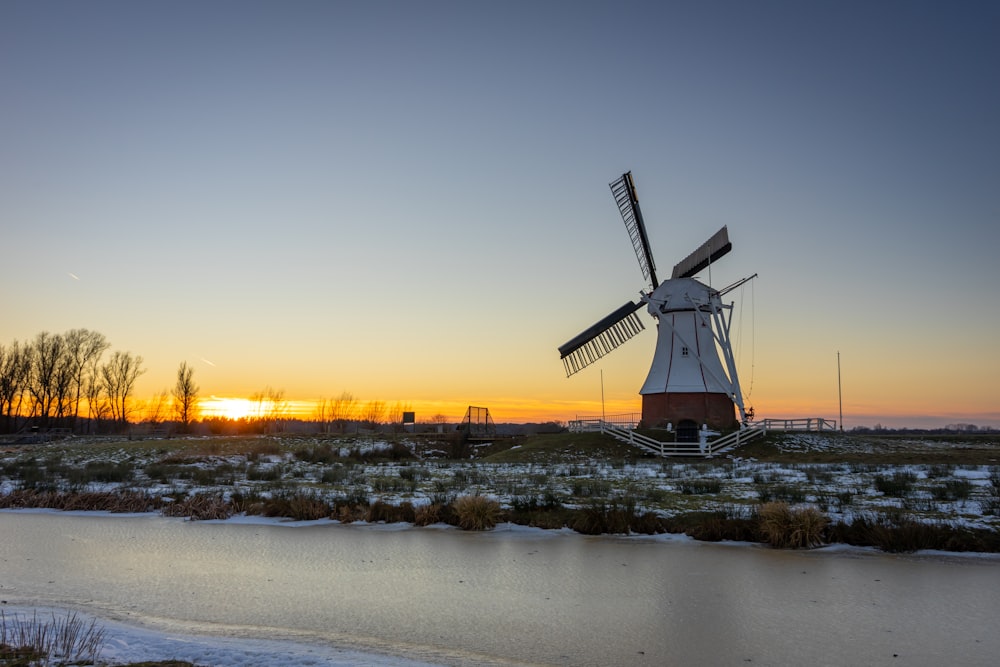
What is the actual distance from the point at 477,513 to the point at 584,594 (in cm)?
692

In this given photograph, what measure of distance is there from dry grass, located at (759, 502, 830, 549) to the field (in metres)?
0.03

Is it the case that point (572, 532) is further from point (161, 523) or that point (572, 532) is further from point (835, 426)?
point (835, 426)

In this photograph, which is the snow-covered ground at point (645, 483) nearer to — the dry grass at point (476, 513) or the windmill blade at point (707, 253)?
the dry grass at point (476, 513)

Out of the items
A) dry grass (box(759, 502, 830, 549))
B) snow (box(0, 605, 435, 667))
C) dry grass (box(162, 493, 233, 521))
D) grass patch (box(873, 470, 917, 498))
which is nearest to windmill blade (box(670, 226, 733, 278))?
grass patch (box(873, 470, 917, 498))

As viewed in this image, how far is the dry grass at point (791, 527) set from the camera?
45.9 ft

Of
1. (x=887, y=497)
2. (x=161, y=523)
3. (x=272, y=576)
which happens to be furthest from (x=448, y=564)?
(x=887, y=497)

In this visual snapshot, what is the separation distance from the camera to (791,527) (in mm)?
14289


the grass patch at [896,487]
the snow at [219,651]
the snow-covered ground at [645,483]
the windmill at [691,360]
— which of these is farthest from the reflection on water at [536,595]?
the windmill at [691,360]

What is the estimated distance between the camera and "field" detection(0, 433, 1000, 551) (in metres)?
14.8

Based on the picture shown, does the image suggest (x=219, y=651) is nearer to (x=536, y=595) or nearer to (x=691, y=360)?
(x=536, y=595)

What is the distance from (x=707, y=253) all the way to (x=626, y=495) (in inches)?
1112

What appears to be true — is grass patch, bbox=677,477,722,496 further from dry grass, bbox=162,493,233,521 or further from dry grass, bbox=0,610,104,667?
dry grass, bbox=0,610,104,667

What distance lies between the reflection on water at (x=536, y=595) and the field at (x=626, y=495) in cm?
116

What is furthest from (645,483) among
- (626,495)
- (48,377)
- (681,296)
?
(48,377)
